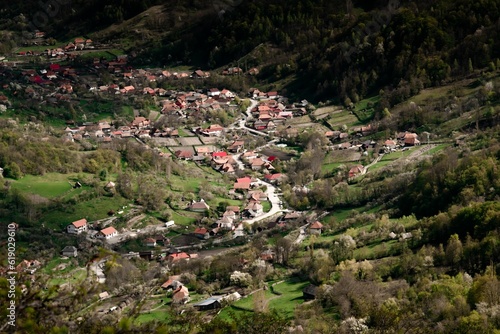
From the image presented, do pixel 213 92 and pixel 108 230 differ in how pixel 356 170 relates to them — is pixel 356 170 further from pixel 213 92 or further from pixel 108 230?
pixel 213 92

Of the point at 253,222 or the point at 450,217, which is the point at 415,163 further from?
the point at 450,217

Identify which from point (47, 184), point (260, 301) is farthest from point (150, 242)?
point (260, 301)

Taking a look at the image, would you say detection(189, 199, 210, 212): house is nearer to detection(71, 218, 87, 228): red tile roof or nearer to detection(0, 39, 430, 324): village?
detection(0, 39, 430, 324): village

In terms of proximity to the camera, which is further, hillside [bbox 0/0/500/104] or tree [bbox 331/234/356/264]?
hillside [bbox 0/0/500/104]

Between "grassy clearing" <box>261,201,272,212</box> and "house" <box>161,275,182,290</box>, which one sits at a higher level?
"house" <box>161,275,182,290</box>

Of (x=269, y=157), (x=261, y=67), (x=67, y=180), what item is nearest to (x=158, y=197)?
(x=67, y=180)

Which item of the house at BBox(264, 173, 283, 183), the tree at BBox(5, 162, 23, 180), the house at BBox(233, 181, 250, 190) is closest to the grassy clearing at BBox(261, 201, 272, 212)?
the house at BBox(233, 181, 250, 190)
